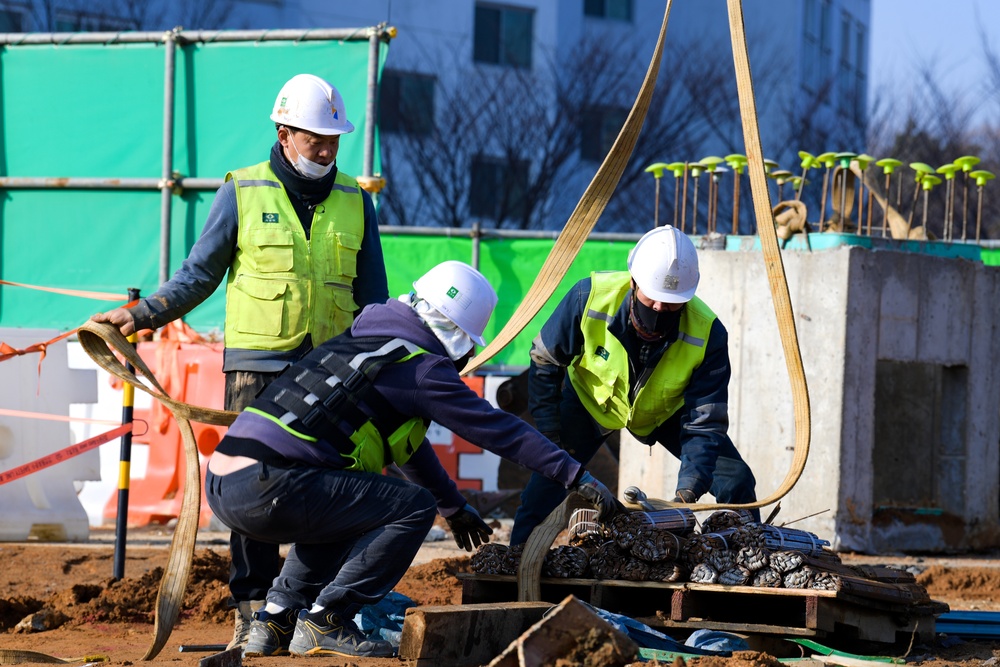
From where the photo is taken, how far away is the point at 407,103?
1058 inches

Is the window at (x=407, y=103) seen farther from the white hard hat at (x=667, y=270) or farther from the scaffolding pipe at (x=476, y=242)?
the white hard hat at (x=667, y=270)

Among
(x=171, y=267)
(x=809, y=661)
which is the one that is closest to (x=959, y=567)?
(x=809, y=661)

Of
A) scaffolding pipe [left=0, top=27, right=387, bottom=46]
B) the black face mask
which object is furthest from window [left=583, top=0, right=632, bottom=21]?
the black face mask

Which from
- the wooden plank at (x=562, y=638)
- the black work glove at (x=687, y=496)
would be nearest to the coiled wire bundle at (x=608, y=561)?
the black work glove at (x=687, y=496)

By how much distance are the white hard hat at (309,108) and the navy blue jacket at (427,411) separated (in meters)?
1.06

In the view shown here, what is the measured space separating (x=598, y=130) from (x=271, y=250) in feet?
75.2

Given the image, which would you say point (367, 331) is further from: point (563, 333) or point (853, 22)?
point (853, 22)

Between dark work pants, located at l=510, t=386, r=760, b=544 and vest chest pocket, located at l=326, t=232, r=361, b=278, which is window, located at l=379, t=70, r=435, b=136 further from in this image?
vest chest pocket, located at l=326, t=232, r=361, b=278

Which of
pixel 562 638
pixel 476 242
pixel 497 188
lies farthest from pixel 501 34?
pixel 562 638

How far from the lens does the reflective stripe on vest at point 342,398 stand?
15.7 feet

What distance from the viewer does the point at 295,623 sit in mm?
5039

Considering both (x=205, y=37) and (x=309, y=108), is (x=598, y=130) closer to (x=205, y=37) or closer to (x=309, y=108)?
(x=205, y=37)

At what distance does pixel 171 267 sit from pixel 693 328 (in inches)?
240

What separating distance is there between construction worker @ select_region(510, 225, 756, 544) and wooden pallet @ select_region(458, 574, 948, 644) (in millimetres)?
511
